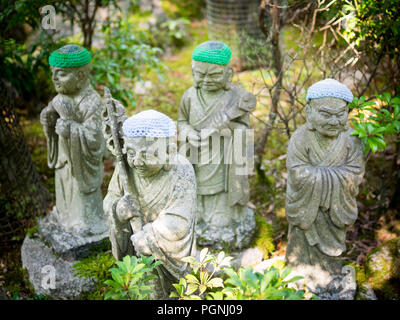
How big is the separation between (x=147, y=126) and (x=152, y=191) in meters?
0.53

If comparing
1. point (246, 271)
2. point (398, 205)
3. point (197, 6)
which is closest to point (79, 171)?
point (246, 271)

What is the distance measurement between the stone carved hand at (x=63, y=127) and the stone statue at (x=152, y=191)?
1.55 m

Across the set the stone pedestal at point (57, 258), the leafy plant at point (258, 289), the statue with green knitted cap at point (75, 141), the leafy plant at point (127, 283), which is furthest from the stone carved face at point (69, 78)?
the leafy plant at point (258, 289)

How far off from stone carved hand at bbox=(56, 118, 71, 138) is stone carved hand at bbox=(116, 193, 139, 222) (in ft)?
5.89

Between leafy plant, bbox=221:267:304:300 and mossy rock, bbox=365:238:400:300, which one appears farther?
mossy rock, bbox=365:238:400:300

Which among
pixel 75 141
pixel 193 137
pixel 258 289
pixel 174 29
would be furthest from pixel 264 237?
pixel 174 29

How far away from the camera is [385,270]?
4793 millimetres

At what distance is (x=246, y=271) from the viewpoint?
2484mm

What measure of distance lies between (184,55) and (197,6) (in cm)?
258

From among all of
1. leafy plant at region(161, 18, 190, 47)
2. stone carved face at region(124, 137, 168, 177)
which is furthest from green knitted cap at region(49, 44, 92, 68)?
leafy plant at region(161, 18, 190, 47)

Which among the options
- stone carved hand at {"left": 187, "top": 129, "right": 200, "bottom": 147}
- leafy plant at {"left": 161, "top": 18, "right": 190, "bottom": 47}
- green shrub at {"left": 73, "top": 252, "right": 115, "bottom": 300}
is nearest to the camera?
green shrub at {"left": 73, "top": 252, "right": 115, "bottom": 300}

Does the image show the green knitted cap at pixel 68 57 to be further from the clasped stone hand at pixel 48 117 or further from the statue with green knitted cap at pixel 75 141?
the clasped stone hand at pixel 48 117

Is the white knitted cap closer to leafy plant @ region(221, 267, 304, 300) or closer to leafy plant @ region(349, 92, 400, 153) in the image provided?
leafy plant @ region(221, 267, 304, 300)

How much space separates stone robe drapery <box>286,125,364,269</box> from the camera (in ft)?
13.3
